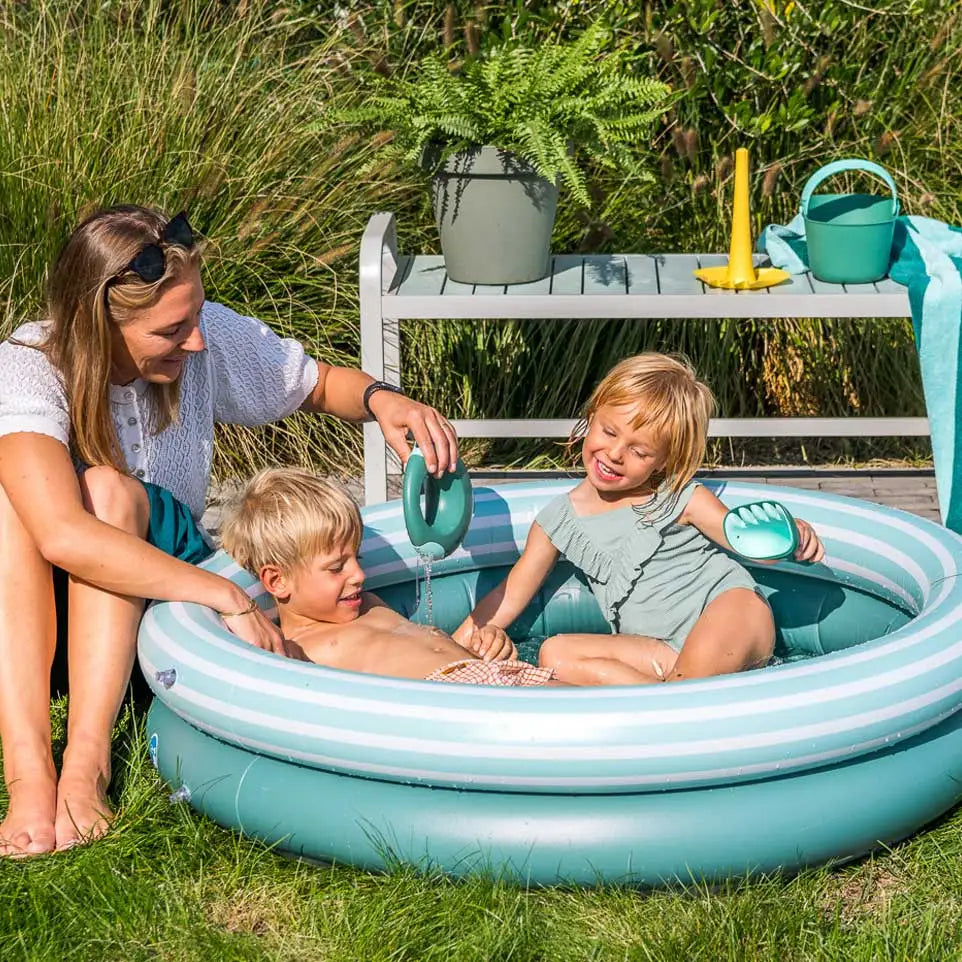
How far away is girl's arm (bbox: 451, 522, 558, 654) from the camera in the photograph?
3.64 meters

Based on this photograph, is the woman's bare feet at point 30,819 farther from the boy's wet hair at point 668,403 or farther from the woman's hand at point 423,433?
the boy's wet hair at point 668,403

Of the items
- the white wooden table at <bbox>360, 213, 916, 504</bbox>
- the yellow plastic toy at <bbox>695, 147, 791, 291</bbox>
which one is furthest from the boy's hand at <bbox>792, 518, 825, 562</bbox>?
the yellow plastic toy at <bbox>695, 147, 791, 291</bbox>

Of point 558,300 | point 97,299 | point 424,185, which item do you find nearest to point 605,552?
point 558,300

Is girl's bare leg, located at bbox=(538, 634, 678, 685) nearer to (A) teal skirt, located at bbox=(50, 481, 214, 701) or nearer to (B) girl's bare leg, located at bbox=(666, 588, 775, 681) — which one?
(B) girl's bare leg, located at bbox=(666, 588, 775, 681)

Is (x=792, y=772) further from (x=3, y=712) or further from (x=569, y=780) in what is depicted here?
(x=3, y=712)

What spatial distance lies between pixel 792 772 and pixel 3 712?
151 cm

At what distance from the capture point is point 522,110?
434 centimetres

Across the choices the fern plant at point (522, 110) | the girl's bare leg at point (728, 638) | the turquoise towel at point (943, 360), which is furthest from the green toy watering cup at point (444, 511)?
the turquoise towel at point (943, 360)

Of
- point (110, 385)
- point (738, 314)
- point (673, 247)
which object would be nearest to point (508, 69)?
point (738, 314)

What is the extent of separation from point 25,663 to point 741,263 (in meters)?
2.50

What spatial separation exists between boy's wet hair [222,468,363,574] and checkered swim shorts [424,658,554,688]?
38cm

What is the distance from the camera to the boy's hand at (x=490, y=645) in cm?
344

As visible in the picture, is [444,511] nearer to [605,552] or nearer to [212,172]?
[605,552]

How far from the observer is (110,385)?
313cm
